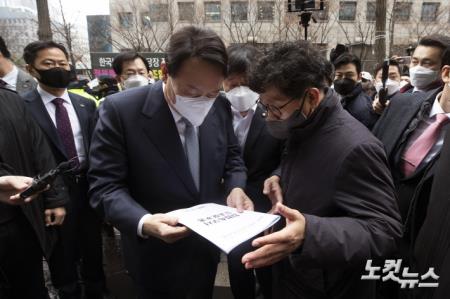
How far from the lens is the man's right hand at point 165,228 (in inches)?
55.1

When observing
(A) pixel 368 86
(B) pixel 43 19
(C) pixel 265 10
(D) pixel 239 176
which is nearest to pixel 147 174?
(D) pixel 239 176

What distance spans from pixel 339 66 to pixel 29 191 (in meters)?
3.33

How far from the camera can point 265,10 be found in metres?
19.8

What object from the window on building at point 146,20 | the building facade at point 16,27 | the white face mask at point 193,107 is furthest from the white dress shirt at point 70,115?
the window on building at point 146,20

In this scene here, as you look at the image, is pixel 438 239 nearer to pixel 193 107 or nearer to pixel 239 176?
pixel 239 176

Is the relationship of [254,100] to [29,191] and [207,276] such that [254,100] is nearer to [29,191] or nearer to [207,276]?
[207,276]

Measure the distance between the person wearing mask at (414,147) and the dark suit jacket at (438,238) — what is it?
368mm

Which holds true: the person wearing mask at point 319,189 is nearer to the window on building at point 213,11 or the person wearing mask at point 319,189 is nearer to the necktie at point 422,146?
the necktie at point 422,146

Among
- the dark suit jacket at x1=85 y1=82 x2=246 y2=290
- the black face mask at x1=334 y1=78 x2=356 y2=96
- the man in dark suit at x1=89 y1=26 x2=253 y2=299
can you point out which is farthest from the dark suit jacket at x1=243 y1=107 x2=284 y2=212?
the black face mask at x1=334 y1=78 x2=356 y2=96

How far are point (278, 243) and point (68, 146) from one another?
2218 mm

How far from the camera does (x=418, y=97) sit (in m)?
2.48

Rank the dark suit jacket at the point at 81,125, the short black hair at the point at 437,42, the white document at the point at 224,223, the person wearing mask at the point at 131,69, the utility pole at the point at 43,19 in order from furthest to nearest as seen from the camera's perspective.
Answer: the utility pole at the point at 43,19 < the person wearing mask at the point at 131,69 < the short black hair at the point at 437,42 < the dark suit jacket at the point at 81,125 < the white document at the point at 224,223

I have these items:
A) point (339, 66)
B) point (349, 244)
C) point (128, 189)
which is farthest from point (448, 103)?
point (128, 189)

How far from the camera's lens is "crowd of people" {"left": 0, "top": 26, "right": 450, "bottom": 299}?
1.36 meters
